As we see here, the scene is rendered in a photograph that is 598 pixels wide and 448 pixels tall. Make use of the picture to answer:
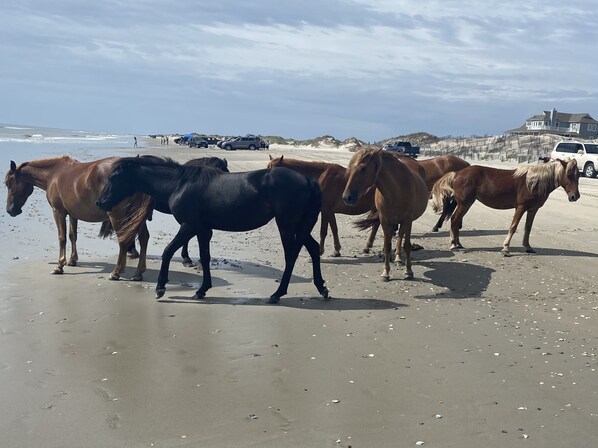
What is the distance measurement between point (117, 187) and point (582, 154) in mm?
28764

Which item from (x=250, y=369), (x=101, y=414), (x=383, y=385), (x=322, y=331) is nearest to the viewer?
(x=101, y=414)

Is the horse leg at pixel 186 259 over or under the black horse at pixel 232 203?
under

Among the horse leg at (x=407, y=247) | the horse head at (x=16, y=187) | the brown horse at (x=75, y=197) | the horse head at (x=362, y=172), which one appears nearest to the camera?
the horse head at (x=362, y=172)

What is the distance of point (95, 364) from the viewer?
5.37 metres

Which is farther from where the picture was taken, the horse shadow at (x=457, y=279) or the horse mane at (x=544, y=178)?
the horse mane at (x=544, y=178)

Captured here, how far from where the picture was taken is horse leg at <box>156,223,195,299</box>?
771 centimetres

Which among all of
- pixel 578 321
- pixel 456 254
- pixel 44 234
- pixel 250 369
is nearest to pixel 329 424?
pixel 250 369

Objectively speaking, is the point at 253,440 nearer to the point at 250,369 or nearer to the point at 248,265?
the point at 250,369

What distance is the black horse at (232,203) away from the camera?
7617mm

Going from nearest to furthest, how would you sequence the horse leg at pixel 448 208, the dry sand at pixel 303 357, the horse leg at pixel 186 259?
the dry sand at pixel 303 357
the horse leg at pixel 186 259
the horse leg at pixel 448 208

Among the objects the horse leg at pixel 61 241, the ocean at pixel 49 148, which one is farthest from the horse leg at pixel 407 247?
the ocean at pixel 49 148

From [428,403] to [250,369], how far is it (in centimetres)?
152

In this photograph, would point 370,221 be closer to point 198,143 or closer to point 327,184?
point 327,184

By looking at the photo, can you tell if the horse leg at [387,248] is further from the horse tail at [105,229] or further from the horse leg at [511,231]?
the horse tail at [105,229]
